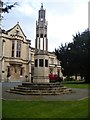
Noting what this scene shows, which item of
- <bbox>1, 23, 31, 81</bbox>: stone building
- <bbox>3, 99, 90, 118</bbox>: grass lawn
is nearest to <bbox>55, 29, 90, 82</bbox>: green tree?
<bbox>1, 23, 31, 81</bbox>: stone building

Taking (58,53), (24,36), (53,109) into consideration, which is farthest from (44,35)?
(24,36)

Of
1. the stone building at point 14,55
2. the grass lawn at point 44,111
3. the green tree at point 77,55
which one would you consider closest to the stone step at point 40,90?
the grass lawn at point 44,111

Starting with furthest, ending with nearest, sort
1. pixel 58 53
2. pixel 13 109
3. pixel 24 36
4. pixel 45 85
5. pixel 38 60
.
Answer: pixel 24 36, pixel 58 53, pixel 38 60, pixel 45 85, pixel 13 109

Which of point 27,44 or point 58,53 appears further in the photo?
point 27,44

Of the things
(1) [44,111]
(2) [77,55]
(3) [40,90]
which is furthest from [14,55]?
(1) [44,111]

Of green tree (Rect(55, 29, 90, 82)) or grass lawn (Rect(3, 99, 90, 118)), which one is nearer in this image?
grass lawn (Rect(3, 99, 90, 118))

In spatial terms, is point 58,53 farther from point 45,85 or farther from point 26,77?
point 45,85

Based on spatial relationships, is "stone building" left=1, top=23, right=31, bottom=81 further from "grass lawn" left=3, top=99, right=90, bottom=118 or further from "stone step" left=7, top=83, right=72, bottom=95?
"grass lawn" left=3, top=99, right=90, bottom=118

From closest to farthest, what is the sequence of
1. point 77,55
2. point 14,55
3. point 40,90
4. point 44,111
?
point 44,111, point 40,90, point 77,55, point 14,55

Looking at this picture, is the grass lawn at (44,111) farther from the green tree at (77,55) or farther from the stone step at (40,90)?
the green tree at (77,55)

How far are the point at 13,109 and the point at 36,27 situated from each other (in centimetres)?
1316

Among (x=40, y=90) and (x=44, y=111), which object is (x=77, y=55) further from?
(x=44, y=111)

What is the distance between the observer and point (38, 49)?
22719 mm

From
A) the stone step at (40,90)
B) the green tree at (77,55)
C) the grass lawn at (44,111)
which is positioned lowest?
the grass lawn at (44,111)
